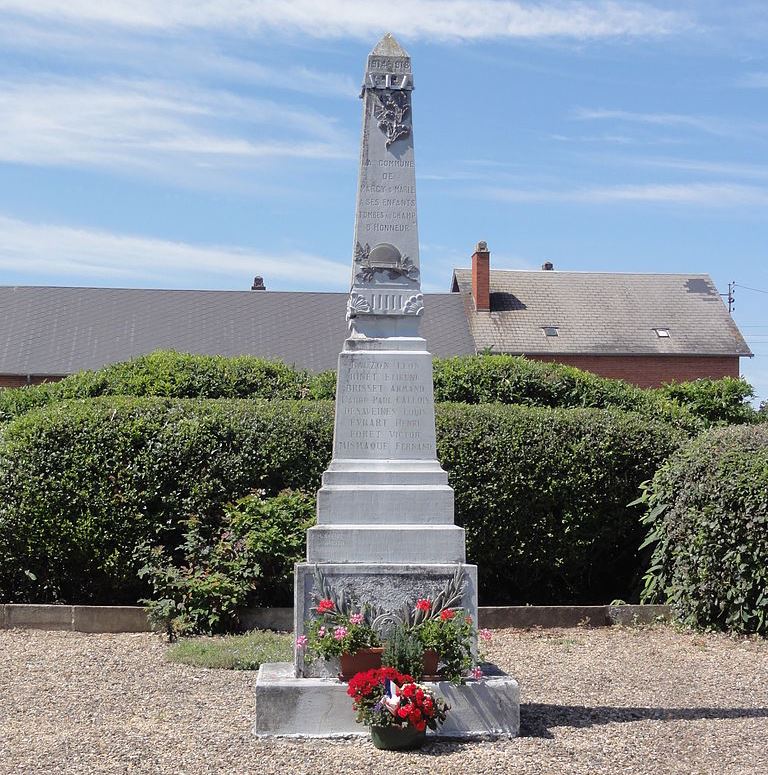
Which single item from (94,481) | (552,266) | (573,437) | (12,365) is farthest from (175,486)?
(552,266)

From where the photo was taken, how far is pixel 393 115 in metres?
7.28

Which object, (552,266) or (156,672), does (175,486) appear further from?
(552,266)

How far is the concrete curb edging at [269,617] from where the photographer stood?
10211 mm

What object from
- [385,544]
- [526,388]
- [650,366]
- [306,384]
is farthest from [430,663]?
[650,366]

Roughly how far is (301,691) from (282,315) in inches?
1182

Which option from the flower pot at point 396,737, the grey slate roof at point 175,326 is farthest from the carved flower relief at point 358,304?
the grey slate roof at point 175,326

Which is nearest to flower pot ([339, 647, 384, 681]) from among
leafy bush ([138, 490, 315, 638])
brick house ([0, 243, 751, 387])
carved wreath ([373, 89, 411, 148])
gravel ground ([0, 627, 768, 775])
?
gravel ground ([0, 627, 768, 775])

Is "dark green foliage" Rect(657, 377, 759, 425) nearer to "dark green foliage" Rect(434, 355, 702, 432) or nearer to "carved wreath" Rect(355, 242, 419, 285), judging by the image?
"dark green foliage" Rect(434, 355, 702, 432)

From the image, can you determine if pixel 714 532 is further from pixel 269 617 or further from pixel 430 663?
pixel 430 663

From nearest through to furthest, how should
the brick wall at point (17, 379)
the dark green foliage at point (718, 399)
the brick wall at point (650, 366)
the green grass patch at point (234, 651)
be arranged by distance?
1. the green grass patch at point (234, 651)
2. the dark green foliage at point (718, 399)
3. the brick wall at point (17, 379)
4. the brick wall at point (650, 366)

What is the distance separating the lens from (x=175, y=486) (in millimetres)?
10914

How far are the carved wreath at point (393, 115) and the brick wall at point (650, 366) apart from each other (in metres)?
28.6

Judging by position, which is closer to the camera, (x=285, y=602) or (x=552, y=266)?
(x=285, y=602)

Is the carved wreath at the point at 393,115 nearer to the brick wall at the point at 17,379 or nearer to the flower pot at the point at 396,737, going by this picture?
the flower pot at the point at 396,737
